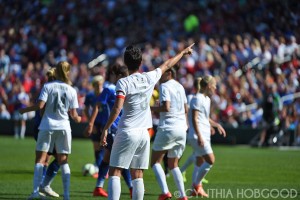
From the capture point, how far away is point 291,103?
3083cm

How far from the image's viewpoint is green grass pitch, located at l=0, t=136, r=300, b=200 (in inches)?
596

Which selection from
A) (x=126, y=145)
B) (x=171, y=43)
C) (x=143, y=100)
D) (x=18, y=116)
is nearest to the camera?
(x=126, y=145)

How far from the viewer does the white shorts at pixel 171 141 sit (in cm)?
1395

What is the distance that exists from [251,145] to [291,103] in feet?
7.07

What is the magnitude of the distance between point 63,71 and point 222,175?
6899mm

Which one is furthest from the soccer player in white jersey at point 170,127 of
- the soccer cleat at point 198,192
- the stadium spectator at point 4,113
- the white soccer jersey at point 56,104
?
the stadium spectator at point 4,113

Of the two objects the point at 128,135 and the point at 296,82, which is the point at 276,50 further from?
the point at 128,135

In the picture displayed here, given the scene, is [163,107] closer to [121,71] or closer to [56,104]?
[121,71]

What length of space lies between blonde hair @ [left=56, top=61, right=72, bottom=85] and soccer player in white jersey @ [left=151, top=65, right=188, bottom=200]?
59.0 inches

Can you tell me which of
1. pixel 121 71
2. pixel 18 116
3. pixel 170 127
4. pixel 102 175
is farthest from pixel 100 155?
pixel 18 116

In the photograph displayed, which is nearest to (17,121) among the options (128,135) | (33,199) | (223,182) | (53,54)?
(53,54)

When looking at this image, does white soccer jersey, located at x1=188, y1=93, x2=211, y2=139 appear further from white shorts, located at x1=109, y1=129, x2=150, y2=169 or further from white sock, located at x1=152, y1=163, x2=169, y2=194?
white shorts, located at x1=109, y1=129, x2=150, y2=169

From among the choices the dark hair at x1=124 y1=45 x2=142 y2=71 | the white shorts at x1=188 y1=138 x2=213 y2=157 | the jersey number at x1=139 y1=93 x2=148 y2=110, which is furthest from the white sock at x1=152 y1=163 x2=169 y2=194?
the dark hair at x1=124 y1=45 x2=142 y2=71

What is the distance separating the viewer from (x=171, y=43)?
33.7 m
